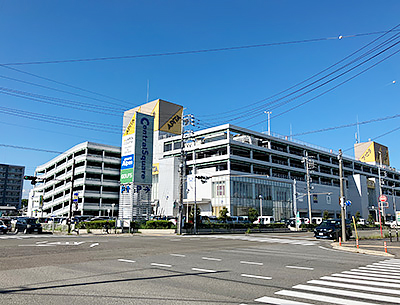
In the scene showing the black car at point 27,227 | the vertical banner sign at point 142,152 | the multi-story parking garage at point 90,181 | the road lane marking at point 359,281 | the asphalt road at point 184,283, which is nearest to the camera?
the asphalt road at point 184,283

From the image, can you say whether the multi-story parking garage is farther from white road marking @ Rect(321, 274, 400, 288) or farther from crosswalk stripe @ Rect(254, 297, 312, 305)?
crosswalk stripe @ Rect(254, 297, 312, 305)

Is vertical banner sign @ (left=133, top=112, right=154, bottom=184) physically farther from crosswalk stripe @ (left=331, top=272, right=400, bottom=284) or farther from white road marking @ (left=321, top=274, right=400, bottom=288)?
white road marking @ (left=321, top=274, right=400, bottom=288)

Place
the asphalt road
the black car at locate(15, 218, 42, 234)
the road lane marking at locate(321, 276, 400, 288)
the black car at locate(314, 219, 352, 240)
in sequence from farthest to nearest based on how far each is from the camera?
the black car at locate(15, 218, 42, 234), the black car at locate(314, 219, 352, 240), the road lane marking at locate(321, 276, 400, 288), the asphalt road

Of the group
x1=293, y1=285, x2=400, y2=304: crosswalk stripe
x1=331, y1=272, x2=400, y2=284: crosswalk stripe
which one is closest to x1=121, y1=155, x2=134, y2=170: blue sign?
x1=331, y1=272, x2=400, y2=284: crosswalk stripe

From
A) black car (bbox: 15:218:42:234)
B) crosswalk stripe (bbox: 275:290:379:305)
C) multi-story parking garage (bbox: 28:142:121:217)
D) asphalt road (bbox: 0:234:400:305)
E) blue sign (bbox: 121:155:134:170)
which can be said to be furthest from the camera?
multi-story parking garage (bbox: 28:142:121:217)

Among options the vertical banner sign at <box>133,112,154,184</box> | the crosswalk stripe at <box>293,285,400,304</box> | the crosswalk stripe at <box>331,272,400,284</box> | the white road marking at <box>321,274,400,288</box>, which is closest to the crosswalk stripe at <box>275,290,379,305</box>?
the crosswalk stripe at <box>293,285,400,304</box>

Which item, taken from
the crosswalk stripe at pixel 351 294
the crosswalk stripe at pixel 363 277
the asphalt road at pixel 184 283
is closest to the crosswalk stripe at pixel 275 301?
the asphalt road at pixel 184 283

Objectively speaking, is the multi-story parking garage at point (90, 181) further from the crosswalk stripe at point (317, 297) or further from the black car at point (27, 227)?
the crosswalk stripe at point (317, 297)

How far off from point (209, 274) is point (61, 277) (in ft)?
13.9

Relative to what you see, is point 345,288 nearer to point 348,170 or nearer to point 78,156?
point 78,156

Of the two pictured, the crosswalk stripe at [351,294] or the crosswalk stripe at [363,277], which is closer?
the crosswalk stripe at [351,294]

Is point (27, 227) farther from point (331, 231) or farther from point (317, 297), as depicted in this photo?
point (317, 297)

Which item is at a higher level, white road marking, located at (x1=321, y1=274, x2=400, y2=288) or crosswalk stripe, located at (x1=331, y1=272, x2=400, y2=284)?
white road marking, located at (x1=321, y1=274, x2=400, y2=288)

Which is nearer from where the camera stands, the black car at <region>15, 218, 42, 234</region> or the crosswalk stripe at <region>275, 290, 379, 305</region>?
the crosswalk stripe at <region>275, 290, 379, 305</region>
